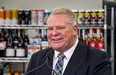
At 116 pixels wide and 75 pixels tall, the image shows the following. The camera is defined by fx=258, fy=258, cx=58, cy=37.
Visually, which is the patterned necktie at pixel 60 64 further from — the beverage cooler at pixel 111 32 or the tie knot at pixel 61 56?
the beverage cooler at pixel 111 32

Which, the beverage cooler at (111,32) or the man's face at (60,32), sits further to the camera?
the beverage cooler at (111,32)

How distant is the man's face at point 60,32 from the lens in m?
1.38

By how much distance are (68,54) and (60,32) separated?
141 millimetres

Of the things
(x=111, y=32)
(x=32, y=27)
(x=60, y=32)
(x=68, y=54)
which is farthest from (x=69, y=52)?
(x=111, y=32)

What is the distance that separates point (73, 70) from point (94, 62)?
0.39 ft

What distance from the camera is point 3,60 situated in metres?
3.53

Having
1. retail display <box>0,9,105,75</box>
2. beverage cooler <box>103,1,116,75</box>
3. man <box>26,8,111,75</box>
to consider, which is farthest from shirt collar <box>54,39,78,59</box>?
beverage cooler <box>103,1,116,75</box>

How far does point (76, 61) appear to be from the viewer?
142 cm

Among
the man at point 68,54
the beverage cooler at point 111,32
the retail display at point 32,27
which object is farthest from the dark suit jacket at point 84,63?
the beverage cooler at point 111,32

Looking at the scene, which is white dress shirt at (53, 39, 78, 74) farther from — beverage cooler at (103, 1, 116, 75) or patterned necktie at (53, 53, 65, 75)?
beverage cooler at (103, 1, 116, 75)

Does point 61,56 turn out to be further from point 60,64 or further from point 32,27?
point 32,27

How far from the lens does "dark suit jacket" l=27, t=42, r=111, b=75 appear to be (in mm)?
1342

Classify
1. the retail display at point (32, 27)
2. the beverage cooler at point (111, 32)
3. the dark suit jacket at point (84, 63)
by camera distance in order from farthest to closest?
the beverage cooler at point (111, 32)
the retail display at point (32, 27)
the dark suit jacket at point (84, 63)

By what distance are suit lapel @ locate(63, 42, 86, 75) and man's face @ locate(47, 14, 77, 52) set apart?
6 cm
